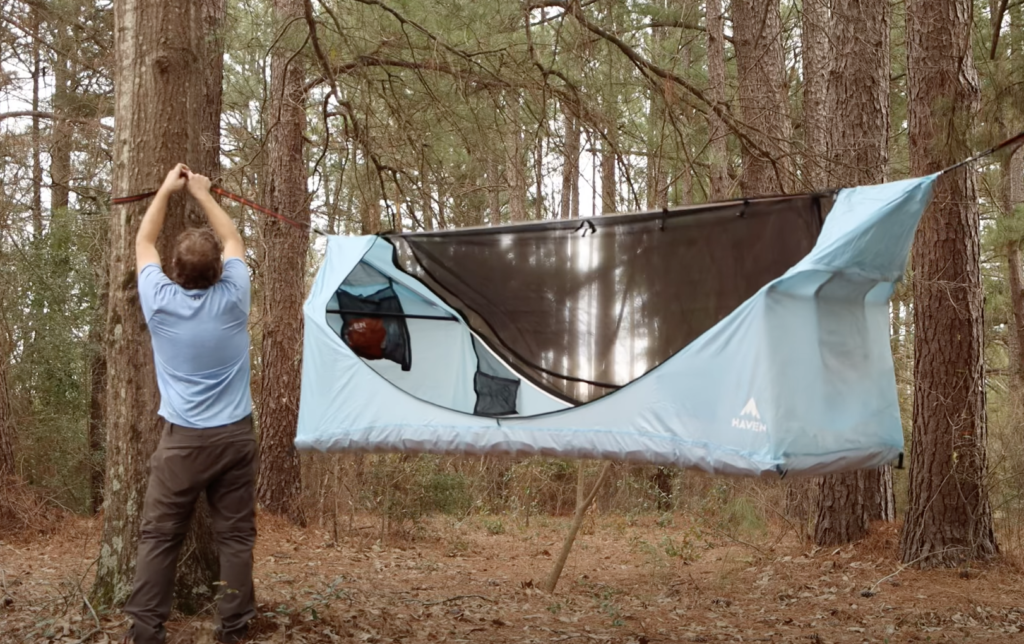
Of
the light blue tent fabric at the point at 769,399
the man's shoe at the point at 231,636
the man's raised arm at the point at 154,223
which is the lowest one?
the man's shoe at the point at 231,636

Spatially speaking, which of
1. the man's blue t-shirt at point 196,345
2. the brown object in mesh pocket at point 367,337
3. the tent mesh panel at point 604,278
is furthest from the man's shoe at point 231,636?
the tent mesh panel at point 604,278

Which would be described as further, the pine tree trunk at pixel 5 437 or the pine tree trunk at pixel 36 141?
the pine tree trunk at pixel 36 141

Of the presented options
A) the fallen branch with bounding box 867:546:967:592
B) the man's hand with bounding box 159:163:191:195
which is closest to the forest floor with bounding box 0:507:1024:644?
the fallen branch with bounding box 867:546:967:592

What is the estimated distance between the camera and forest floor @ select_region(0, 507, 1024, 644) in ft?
9.94

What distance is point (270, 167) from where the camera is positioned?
6.04 meters

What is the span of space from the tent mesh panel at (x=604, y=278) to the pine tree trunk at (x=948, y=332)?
1.57 metres

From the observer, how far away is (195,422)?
2.49 metres

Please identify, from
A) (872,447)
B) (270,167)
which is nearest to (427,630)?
(872,447)

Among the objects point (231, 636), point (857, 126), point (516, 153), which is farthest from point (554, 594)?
point (857, 126)

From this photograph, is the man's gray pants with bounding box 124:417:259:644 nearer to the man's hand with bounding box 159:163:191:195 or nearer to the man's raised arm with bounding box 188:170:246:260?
the man's raised arm with bounding box 188:170:246:260

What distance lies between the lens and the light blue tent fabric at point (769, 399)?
258cm

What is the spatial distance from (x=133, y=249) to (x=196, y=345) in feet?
1.93

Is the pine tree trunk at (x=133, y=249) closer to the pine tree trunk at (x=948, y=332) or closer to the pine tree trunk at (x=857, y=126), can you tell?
the pine tree trunk at (x=948, y=332)

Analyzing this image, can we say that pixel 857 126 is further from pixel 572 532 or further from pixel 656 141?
pixel 572 532
